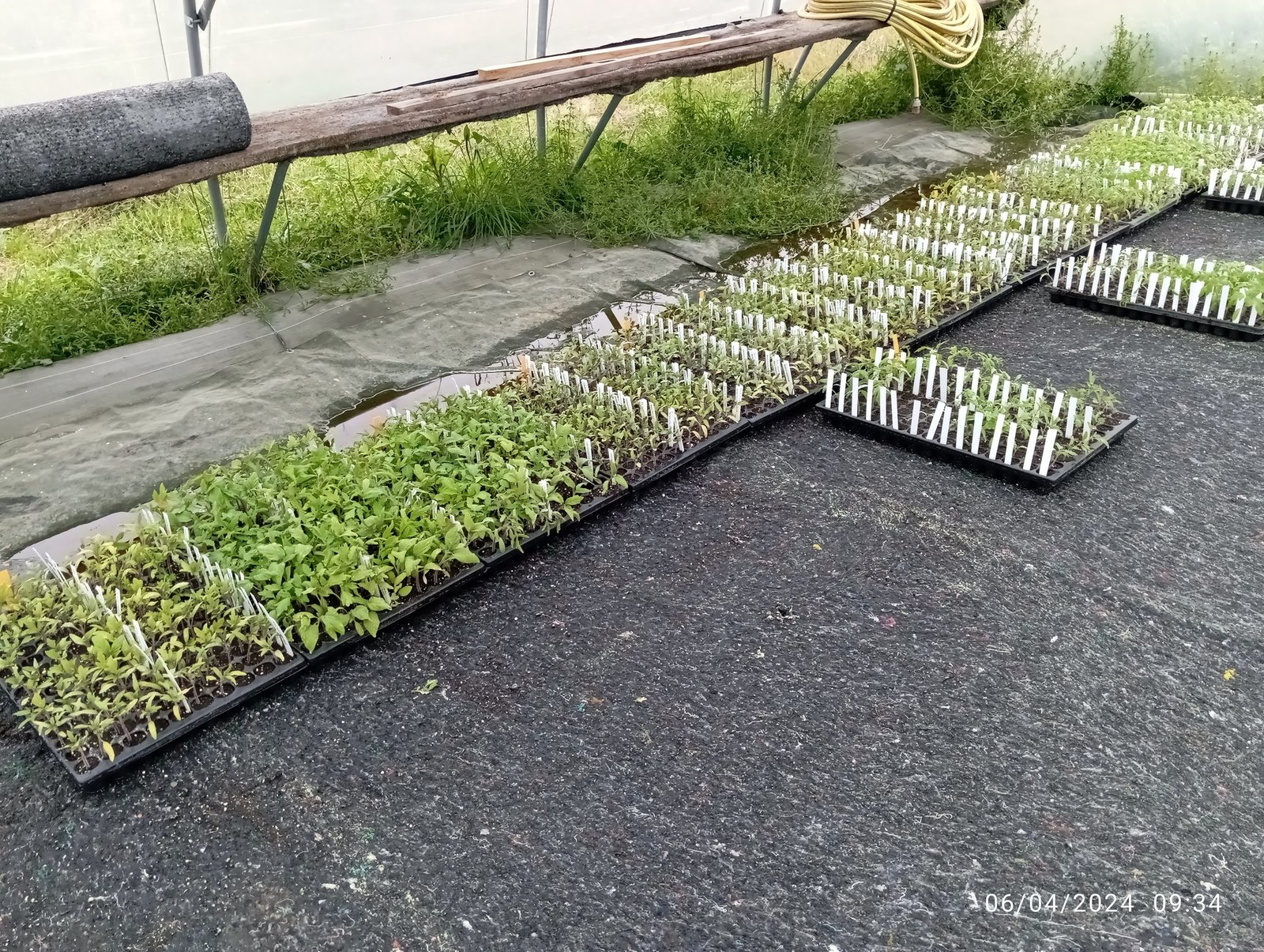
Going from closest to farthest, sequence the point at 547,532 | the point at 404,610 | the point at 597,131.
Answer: the point at 404,610
the point at 547,532
the point at 597,131

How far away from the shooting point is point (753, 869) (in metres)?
2.34

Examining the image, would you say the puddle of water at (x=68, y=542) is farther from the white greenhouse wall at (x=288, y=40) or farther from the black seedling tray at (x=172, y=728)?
the white greenhouse wall at (x=288, y=40)

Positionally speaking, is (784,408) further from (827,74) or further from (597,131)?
(827,74)

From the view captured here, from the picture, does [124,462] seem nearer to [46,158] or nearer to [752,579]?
[46,158]

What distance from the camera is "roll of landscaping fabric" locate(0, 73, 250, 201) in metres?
3.92

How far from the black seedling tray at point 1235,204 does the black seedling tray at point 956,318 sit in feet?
8.35

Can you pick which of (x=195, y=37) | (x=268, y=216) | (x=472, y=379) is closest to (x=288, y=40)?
(x=195, y=37)

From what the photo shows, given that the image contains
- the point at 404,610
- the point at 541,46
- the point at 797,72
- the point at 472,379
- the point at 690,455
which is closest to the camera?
the point at 404,610

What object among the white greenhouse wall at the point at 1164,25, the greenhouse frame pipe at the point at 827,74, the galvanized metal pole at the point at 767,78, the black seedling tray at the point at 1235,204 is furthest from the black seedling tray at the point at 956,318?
the white greenhouse wall at the point at 1164,25

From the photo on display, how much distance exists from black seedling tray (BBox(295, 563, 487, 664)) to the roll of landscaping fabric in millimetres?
2468

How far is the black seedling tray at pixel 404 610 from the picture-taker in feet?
9.91
